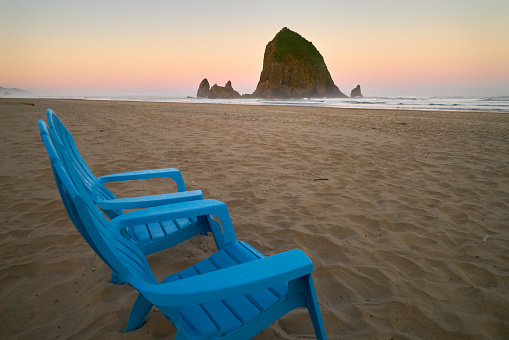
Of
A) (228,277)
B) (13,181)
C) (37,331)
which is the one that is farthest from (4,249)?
(228,277)

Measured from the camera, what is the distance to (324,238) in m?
2.67

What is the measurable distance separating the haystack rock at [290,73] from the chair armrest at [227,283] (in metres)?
76.6

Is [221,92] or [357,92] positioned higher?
[357,92]

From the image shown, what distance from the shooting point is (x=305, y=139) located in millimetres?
7359

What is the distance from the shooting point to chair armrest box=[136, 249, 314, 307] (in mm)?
980

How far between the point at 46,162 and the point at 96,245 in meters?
4.62

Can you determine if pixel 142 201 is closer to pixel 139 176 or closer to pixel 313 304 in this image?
pixel 139 176

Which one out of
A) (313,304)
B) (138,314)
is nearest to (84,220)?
(138,314)

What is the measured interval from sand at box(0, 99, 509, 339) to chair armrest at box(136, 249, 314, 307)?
2.43ft

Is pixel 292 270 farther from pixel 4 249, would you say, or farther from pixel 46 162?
pixel 46 162

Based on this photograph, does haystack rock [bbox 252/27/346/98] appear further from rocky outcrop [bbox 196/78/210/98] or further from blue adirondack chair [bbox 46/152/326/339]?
blue adirondack chair [bbox 46/152/326/339]

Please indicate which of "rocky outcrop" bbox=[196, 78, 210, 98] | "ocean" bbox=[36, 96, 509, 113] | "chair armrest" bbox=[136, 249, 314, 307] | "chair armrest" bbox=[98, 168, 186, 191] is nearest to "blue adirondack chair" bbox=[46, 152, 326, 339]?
"chair armrest" bbox=[136, 249, 314, 307]

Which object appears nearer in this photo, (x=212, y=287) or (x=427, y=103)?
(x=212, y=287)

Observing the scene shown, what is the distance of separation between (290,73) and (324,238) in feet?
259
